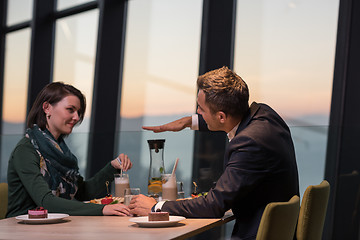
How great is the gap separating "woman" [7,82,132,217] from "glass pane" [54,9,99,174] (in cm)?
268

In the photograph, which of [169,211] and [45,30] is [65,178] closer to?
[169,211]

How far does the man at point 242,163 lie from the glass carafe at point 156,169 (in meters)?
0.36

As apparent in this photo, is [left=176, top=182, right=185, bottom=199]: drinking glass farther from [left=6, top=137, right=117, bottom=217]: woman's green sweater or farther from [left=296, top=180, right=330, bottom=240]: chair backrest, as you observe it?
[left=296, top=180, right=330, bottom=240]: chair backrest

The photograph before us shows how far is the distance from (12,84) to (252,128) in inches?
219

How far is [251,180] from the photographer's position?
2184 millimetres

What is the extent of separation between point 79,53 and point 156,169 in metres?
3.47

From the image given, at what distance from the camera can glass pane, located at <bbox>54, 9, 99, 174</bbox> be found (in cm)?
586

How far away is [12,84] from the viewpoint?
23.4ft

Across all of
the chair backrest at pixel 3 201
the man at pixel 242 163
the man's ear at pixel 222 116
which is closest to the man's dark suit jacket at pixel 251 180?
the man at pixel 242 163

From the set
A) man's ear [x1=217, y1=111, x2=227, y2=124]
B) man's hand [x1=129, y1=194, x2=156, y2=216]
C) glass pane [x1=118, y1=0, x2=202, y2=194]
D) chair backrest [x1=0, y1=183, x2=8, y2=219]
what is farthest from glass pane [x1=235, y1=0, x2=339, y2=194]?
chair backrest [x1=0, y1=183, x2=8, y2=219]

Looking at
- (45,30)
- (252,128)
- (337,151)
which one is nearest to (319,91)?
(337,151)

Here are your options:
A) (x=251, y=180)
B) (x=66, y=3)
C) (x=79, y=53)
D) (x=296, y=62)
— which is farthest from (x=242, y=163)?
(x=66, y=3)

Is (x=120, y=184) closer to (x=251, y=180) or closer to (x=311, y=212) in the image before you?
(x=251, y=180)

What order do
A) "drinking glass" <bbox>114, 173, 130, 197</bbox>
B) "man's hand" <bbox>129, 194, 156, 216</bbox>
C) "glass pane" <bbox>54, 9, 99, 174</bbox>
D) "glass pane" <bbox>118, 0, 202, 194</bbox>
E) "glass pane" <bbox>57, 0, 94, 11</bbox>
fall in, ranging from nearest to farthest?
1. "man's hand" <bbox>129, 194, 156, 216</bbox>
2. "drinking glass" <bbox>114, 173, 130, 197</bbox>
3. "glass pane" <bbox>118, 0, 202, 194</bbox>
4. "glass pane" <bbox>54, 9, 99, 174</bbox>
5. "glass pane" <bbox>57, 0, 94, 11</bbox>
